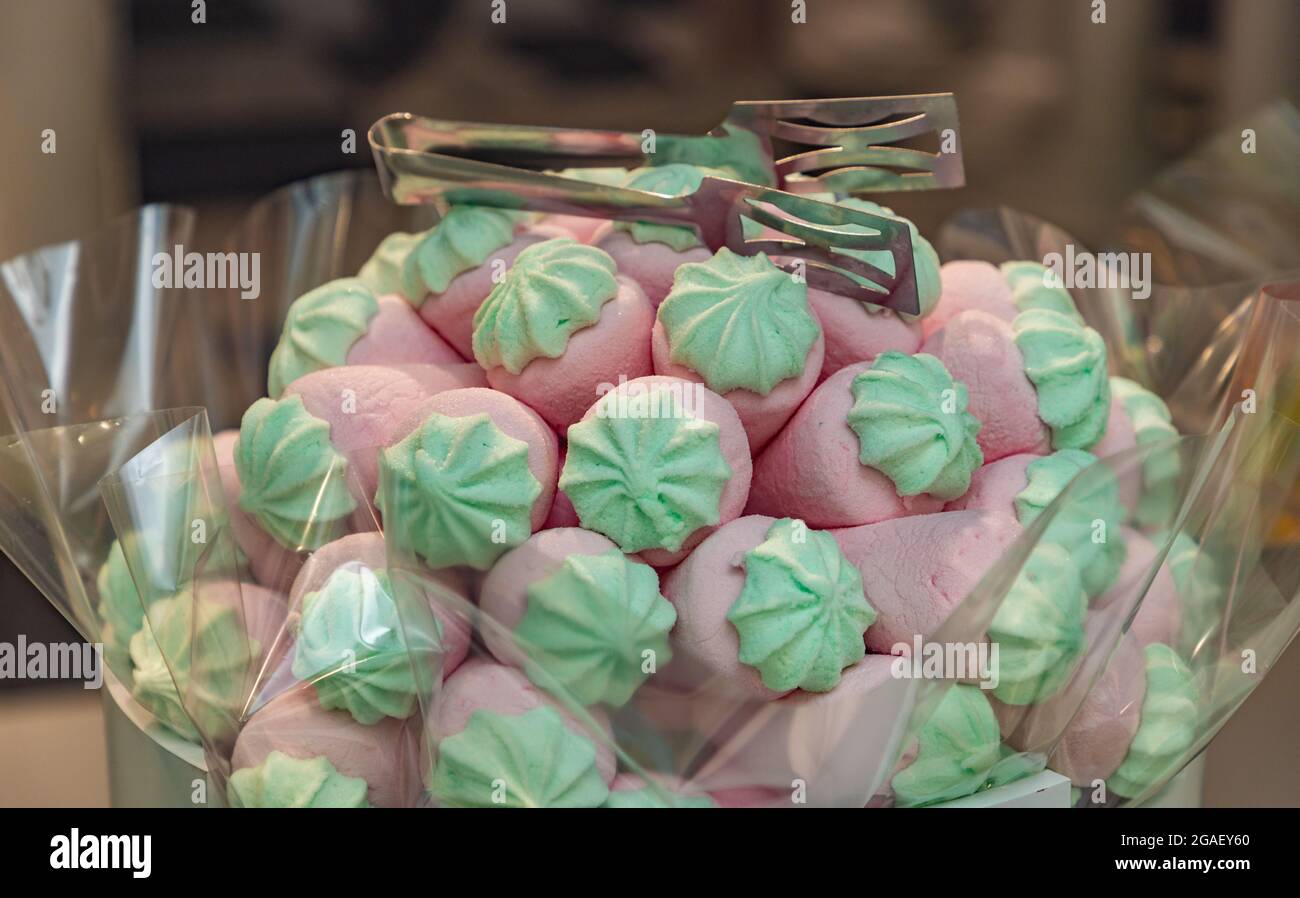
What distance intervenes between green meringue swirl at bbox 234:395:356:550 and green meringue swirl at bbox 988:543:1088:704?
0.41 meters

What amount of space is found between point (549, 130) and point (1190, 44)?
181 centimetres

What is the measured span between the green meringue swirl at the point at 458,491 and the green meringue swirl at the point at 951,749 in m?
0.27

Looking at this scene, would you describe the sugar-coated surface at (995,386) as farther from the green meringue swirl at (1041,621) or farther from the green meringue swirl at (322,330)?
the green meringue swirl at (322,330)

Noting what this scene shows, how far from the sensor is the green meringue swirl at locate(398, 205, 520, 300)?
91cm

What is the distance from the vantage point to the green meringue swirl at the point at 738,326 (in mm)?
773

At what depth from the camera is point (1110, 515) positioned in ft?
2.30

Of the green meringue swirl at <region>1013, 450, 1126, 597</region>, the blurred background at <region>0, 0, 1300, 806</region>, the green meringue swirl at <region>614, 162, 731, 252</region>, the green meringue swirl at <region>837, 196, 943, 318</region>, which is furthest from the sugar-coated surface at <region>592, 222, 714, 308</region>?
the blurred background at <region>0, 0, 1300, 806</region>

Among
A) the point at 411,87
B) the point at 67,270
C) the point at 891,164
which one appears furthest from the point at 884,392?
the point at 411,87

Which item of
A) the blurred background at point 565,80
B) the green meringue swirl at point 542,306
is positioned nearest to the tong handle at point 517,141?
the green meringue swirl at point 542,306

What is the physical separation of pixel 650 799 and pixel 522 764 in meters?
0.08

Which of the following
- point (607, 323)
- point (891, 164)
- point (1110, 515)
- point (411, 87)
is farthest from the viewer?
point (411, 87)

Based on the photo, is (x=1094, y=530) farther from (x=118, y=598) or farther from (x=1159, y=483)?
(x=118, y=598)

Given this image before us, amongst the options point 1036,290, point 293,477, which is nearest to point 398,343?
point 293,477
